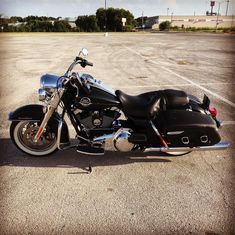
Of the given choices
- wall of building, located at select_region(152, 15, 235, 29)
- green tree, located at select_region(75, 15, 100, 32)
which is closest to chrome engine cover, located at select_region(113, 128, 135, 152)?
green tree, located at select_region(75, 15, 100, 32)

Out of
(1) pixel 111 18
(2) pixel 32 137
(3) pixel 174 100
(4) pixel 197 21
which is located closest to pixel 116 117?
(3) pixel 174 100

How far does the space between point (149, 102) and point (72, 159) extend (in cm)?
139

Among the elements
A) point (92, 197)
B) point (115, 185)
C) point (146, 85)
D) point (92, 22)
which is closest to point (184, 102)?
point (115, 185)

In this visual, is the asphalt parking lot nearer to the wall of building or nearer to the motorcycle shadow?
the motorcycle shadow

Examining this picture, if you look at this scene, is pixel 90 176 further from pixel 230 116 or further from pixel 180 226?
pixel 230 116

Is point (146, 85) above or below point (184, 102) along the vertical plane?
below

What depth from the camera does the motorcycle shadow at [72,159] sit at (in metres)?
3.92

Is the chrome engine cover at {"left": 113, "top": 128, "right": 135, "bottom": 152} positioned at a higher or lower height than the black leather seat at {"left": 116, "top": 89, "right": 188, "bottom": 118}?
lower

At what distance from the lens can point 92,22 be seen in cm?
5525

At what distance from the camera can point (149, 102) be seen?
3.72 metres

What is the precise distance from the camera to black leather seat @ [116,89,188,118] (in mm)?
3668

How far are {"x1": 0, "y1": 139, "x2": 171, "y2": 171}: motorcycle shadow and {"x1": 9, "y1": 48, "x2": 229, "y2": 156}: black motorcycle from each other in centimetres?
25

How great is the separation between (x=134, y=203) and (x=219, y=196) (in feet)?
3.33

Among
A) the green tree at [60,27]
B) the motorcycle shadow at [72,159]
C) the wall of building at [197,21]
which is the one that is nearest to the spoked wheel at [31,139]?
the motorcycle shadow at [72,159]
